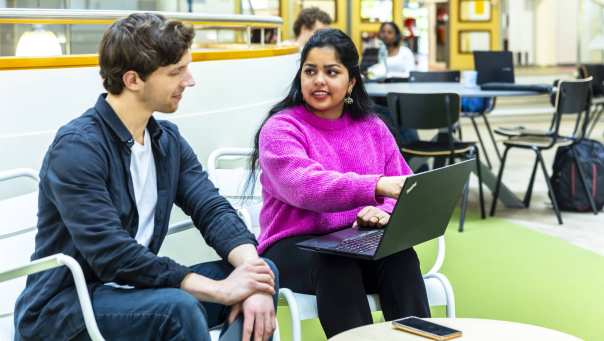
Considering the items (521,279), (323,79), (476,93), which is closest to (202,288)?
(323,79)

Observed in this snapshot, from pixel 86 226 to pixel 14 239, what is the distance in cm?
59

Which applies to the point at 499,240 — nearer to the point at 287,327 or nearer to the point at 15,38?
the point at 287,327

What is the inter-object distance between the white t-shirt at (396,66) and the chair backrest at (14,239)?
18.1 feet

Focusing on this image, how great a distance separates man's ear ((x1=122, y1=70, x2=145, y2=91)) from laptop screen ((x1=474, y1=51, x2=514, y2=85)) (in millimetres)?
4776

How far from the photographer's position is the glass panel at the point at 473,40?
12.1 meters

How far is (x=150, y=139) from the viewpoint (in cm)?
223

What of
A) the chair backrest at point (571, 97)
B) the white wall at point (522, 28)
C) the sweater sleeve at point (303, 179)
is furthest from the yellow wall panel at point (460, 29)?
the sweater sleeve at point (303, 179)

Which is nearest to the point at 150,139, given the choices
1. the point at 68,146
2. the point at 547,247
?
the point at 68,146

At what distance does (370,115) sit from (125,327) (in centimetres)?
127

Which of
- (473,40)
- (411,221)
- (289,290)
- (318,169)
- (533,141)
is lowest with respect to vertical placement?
(289,290)

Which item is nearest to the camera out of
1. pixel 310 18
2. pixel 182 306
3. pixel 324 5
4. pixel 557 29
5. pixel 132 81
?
pixel 182 306

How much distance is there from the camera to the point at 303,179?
8.45 feet

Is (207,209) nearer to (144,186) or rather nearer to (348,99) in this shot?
(144,186)

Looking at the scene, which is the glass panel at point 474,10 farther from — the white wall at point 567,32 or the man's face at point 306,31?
the man's face at point 306,31
